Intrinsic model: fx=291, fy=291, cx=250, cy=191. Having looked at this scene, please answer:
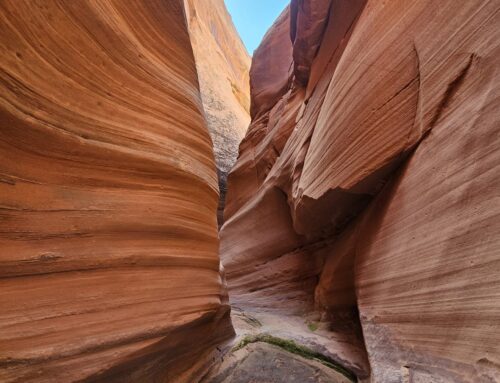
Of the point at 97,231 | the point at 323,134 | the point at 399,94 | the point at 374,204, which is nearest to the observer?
the point at 97,231

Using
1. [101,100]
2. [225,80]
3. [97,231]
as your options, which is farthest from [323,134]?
[225,80]

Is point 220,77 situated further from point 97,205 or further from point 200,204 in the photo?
point 97,205

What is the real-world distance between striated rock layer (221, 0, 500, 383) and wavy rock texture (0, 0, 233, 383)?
128 centimetres

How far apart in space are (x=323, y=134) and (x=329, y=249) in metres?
1.54

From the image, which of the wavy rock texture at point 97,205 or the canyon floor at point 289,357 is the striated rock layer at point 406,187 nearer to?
the canyon floor at point 289,357

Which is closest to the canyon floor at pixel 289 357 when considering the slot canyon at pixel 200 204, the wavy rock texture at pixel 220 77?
the slot canyon at pixel 200 204

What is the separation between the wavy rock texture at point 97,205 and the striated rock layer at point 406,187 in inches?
50.2

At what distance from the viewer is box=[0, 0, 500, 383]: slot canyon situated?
1.34 metres

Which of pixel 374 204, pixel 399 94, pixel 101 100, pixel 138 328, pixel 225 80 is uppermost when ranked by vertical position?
pixel 225 80

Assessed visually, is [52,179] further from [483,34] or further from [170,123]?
[483,34]

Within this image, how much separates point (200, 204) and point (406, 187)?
5.06 ft

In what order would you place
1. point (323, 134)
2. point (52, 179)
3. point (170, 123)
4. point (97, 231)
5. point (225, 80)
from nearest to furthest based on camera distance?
1. point (52, 179)
2. point (97, 231)
3. point (170, 123)
4. point (323, 134)
5. point (225, 80)

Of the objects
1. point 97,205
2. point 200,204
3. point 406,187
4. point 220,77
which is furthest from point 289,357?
point 220,77

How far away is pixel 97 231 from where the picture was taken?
162cm
